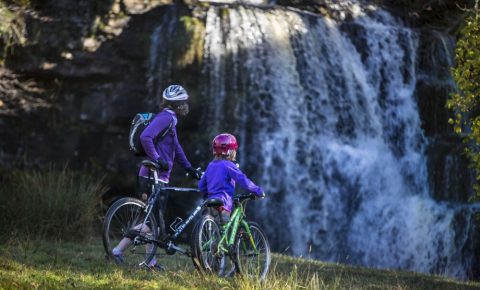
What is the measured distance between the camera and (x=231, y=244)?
7.33 metres

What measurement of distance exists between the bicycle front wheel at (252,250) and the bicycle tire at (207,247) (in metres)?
0.18

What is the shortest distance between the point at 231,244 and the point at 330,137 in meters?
8.01

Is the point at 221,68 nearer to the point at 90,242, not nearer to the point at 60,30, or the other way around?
the point at 60,30

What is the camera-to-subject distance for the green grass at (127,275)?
6559mm

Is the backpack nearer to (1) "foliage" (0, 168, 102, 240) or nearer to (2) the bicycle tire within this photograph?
(2) the bicycle tire

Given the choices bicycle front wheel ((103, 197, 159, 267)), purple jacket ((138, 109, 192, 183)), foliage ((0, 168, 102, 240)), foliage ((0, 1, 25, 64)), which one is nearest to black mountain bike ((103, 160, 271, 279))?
bicycle front wheel ((103, 197, 159, 267))

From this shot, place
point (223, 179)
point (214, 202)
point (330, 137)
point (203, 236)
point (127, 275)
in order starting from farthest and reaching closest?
point (330, 137) → point (223, 179) → point (214, 202) → point (203, 236) → point (127, 275)

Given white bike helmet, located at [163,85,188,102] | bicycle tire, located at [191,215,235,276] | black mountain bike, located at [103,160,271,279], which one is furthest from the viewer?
white bike helmet, located at [163,85,188,102]

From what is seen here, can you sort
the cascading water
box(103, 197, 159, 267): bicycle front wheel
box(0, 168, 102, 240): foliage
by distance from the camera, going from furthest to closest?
the cascading water
box(0, 168, 102, 240): foliage
box(103, 197, 159, 267): bicycle front wheel

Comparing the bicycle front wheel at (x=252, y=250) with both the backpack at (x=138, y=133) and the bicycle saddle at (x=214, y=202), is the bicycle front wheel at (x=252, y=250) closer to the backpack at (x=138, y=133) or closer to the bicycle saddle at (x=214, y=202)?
the bicycle saddle at (x=214, y=202)

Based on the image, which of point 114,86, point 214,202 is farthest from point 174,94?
point 114,86

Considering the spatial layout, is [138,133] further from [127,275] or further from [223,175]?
[127,275]

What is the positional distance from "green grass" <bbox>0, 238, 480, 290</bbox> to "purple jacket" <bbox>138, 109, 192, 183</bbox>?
1.01 m

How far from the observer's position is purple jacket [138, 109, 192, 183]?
25.1ft
